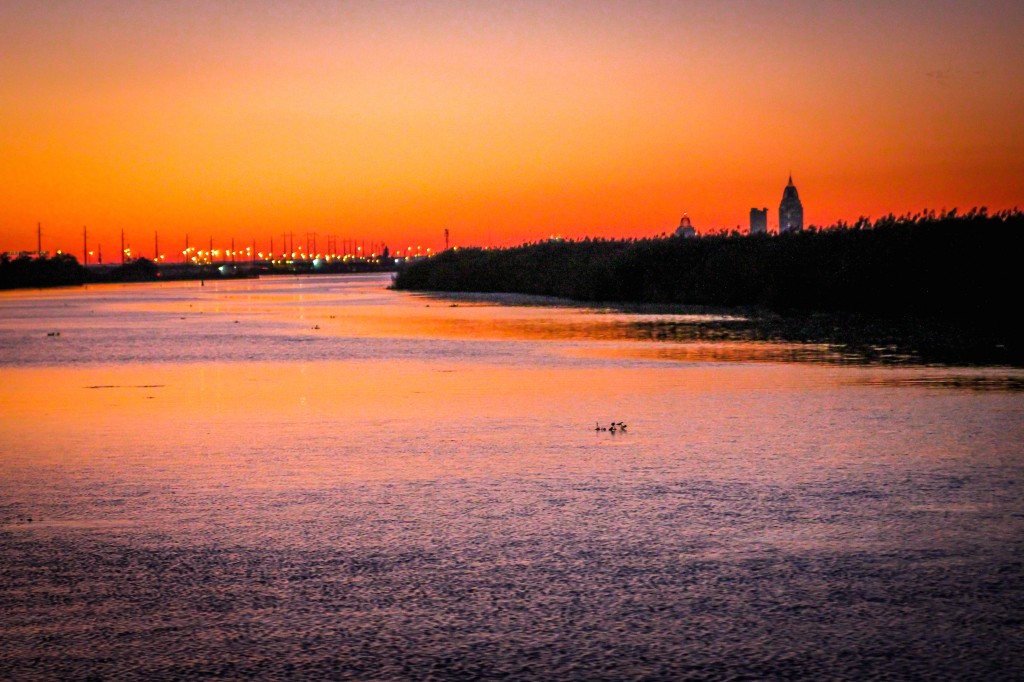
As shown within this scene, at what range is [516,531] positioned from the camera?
7.27 metres

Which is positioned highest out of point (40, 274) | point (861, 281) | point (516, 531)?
point (40, 274)

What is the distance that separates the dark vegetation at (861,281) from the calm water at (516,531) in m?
9.46

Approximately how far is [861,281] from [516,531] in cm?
3264

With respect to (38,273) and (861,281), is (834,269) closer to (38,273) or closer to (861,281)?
(861,281)

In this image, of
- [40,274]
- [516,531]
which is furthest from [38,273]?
[516,531]

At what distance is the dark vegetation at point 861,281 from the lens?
1040 inches

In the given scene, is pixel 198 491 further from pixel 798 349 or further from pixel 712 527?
pixel 798 349

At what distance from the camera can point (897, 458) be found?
9.99 m

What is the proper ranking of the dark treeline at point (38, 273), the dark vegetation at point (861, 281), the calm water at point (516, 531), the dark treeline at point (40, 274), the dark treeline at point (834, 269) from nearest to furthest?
the calm water at point (516, 531) → the dark vegetation at point (861, 281) → the dark treeline at point (834, 269) → the dark treeline at point (40, 274) → the dark treeline at point (38, 273)

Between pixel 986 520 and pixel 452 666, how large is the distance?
429 centimetres

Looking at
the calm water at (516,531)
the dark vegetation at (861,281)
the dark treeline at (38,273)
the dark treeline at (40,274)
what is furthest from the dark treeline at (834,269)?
the dark treeline at (38,273)

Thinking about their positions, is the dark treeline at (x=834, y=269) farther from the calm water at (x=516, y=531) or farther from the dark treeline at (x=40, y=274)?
the dark treeline at (x=40, y=274)

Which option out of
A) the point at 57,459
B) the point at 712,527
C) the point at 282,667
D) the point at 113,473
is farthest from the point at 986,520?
the point at 57,459

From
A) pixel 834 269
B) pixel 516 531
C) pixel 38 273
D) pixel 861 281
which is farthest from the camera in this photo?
pixel 38 273
